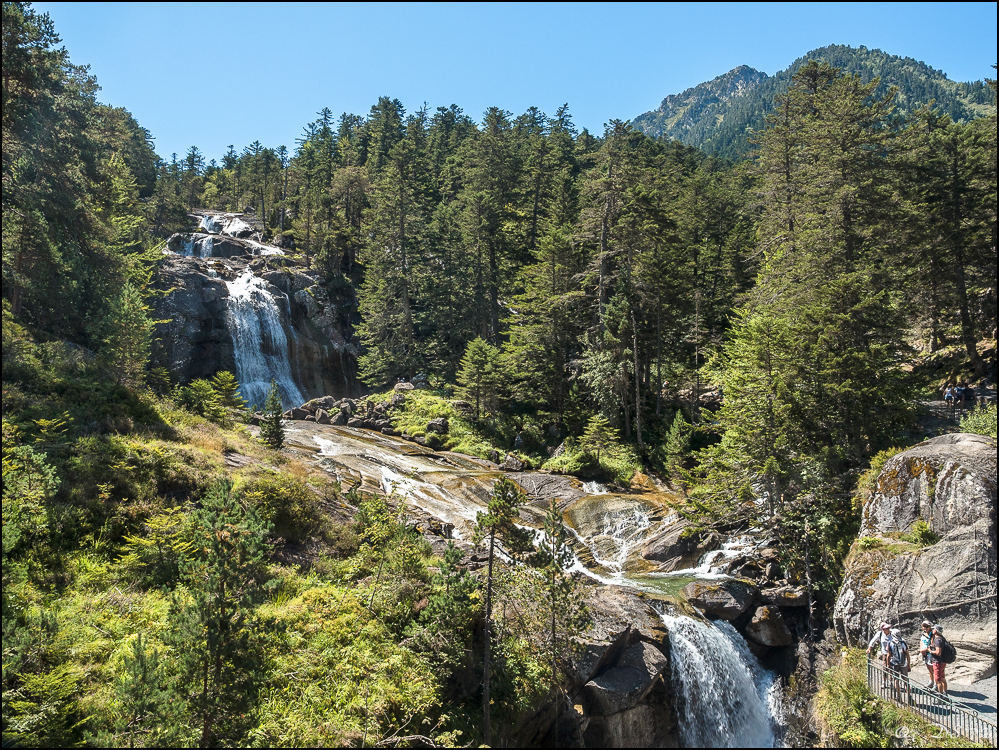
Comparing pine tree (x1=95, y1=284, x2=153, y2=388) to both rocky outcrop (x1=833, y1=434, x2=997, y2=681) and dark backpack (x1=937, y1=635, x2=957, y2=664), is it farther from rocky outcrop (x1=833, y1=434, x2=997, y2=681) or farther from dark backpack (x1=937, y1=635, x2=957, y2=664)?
dark backpack (x1=937, y1=635, x2=957, y2=664)

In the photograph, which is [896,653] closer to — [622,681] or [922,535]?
[922,535]

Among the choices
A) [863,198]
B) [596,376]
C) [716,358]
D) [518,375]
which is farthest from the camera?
[518,375]

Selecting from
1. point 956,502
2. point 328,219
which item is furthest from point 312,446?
point 328,219

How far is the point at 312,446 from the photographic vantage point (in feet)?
88.8

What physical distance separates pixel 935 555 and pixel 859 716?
4402 millimetres

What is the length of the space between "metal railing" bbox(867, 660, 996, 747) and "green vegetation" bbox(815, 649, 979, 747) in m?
0.17

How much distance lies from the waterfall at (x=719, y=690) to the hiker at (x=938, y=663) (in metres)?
4.40

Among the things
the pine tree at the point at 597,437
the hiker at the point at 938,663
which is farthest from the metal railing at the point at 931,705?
the pine tree at the point at 597,437

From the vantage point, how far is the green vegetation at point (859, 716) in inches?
443

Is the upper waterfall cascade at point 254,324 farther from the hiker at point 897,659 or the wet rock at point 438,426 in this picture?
the hiker at point 897,659

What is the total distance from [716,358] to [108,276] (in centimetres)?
3207

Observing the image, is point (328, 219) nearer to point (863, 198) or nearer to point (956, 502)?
point (863, 198)

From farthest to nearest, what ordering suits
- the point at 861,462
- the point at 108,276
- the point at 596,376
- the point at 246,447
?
the point at 596,376, the point at 108,276, the point at 861,462, the point at 246,447

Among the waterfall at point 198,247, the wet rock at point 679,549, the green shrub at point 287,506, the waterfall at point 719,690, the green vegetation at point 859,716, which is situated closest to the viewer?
the green vegetation at point 859,716
